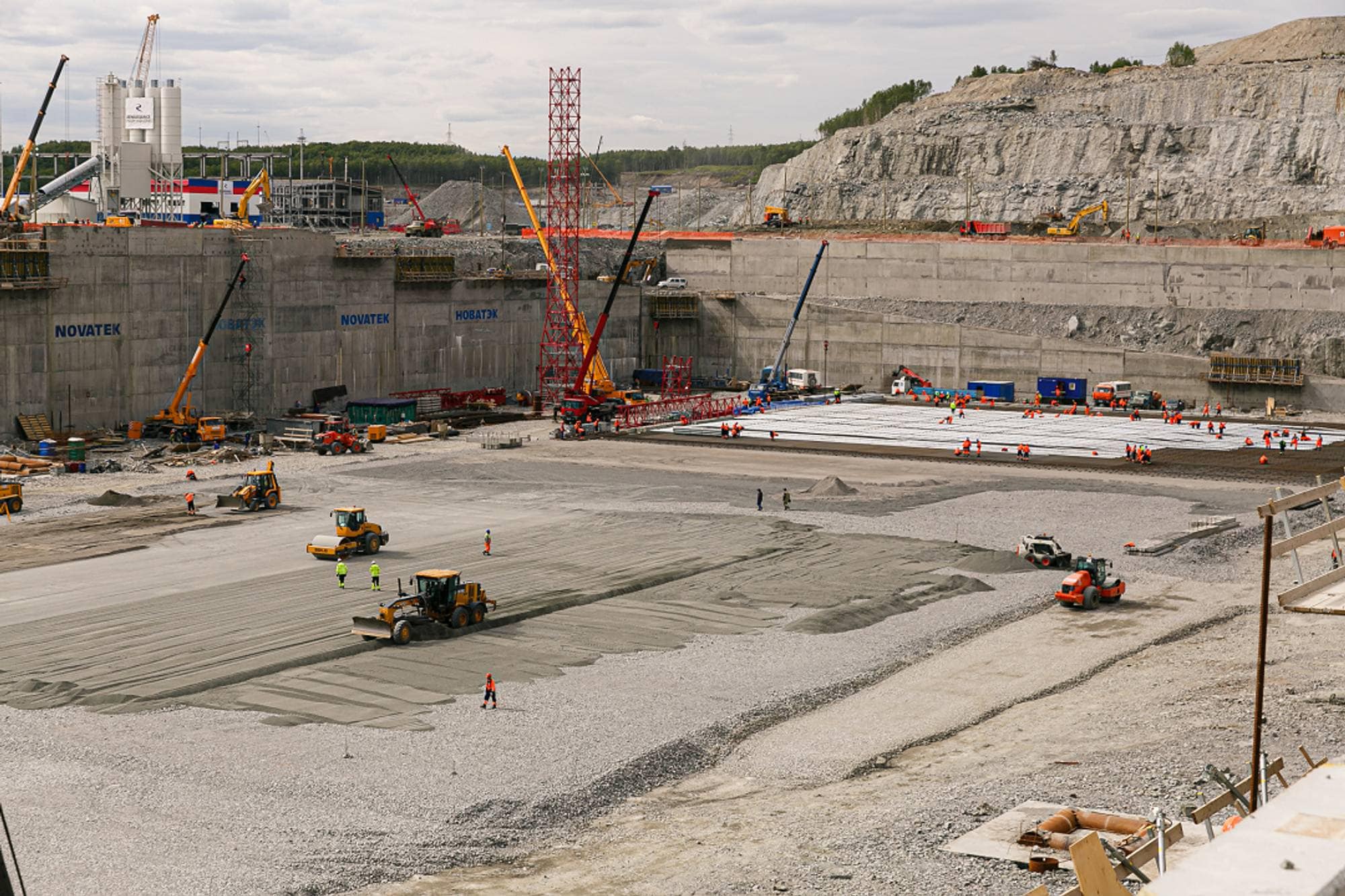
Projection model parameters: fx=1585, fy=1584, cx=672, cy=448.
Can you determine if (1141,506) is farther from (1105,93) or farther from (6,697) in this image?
(1105,93)

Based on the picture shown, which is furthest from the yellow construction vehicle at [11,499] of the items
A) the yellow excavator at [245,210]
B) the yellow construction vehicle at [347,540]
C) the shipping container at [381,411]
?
the yellow excavator at [245,210]

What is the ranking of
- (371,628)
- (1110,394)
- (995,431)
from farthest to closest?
1. (1110,394)
2. (995,431)
3. (371,628)

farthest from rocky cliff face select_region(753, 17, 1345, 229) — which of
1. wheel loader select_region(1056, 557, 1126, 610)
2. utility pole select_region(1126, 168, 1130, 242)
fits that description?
wheel loader select_region(1056, 557, 1126, 610)

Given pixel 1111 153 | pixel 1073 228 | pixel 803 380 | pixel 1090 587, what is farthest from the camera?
pixel 1111 153

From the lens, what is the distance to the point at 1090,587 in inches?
1550

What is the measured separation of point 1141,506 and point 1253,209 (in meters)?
82.4

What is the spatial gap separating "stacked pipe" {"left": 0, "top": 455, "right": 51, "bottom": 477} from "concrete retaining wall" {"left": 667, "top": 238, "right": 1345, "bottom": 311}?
58.9 meters

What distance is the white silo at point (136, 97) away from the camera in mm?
97812

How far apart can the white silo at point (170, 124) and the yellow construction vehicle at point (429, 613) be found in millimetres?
67754

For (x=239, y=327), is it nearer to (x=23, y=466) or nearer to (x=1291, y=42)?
(x=23, y=466)

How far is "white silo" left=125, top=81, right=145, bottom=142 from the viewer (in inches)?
3851

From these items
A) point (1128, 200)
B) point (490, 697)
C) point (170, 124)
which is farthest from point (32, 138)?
point (1128, 200)

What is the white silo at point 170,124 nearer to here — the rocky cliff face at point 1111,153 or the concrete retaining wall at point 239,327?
the concrete retaining wall at point 239,327

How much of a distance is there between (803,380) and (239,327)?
34.5 metres
